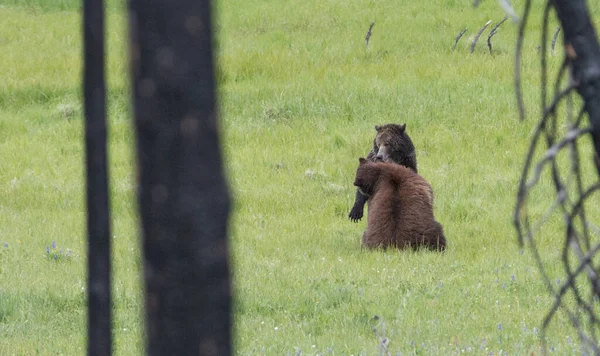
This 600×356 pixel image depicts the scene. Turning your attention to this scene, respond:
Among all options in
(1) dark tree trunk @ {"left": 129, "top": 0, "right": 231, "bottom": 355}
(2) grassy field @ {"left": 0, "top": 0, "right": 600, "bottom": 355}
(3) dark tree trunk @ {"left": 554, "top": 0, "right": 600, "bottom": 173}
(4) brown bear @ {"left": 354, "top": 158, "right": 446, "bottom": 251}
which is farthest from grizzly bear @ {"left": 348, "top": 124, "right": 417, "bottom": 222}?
(1) dark tree trunk @ {"left": 129, "top": 0, "right": 231, "bottom": 355}

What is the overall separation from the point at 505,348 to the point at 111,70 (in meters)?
15.3

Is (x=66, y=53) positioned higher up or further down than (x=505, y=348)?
higher up

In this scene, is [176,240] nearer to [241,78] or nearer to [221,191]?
[221,191]

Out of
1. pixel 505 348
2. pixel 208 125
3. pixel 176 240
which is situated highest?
pixel 208 125

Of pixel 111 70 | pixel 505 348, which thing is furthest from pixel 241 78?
pixel 505 348

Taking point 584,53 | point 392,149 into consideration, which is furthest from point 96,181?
point 392,149

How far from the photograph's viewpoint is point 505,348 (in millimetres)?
6188

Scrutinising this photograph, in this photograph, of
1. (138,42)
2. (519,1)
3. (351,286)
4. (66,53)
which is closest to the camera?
(138,42)

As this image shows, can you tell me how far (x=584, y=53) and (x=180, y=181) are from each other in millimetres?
1366

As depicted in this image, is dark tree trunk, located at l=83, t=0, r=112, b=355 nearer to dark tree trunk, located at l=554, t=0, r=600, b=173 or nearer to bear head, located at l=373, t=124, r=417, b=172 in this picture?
dark tree trunk, located at l=554, t=0, r=600, b=173

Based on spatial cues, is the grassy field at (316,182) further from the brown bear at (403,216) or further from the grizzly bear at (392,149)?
the grizzly bear at (392,149)

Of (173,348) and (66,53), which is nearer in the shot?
(173,348)

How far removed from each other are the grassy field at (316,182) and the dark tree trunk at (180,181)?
226mm

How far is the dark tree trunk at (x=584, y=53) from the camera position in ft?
8.91
